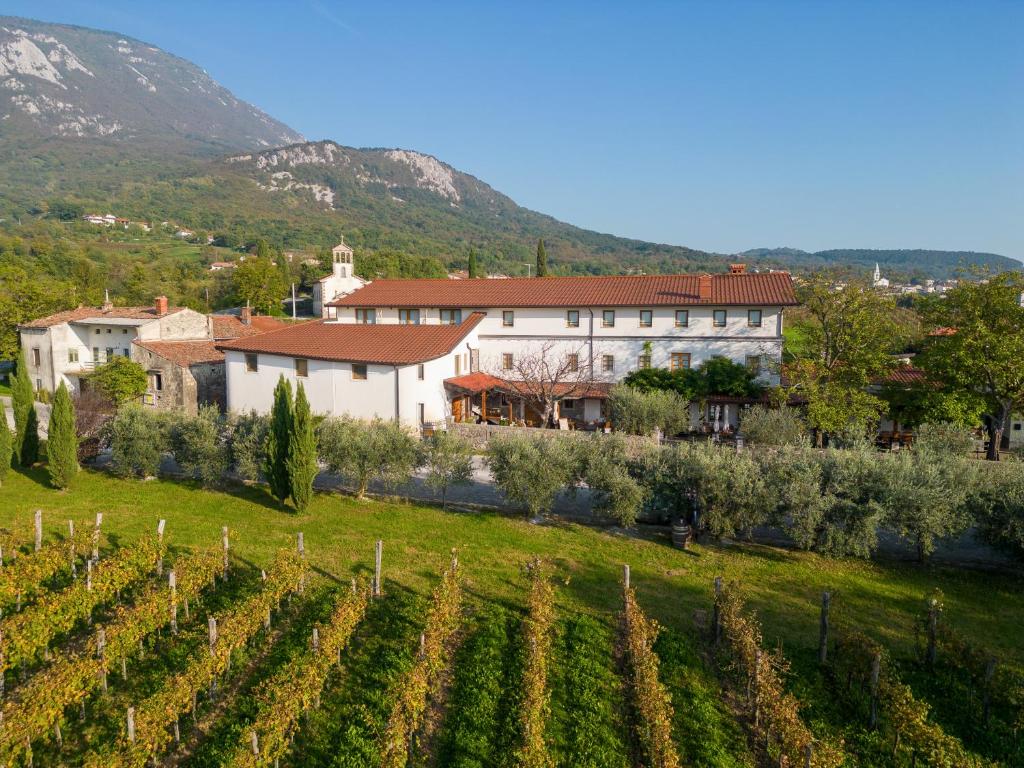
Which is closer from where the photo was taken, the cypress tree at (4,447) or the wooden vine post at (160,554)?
the wooden vine post at (160,554)

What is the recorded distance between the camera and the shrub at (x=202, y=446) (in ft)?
77.6

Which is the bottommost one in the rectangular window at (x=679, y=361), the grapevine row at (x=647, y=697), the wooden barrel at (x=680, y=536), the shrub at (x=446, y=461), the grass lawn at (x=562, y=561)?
the grass lawn at (x=562, y=561)

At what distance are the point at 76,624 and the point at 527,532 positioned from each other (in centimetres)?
1202

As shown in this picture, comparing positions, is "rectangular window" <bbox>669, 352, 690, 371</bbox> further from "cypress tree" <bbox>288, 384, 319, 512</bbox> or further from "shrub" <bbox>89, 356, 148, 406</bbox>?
"shrub" <bbox>89, 356, 148, 406</bbox>

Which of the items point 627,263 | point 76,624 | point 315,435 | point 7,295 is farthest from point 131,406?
point 627,263

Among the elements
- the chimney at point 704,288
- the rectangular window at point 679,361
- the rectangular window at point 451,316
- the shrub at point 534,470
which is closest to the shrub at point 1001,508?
the shrub at point 534,470

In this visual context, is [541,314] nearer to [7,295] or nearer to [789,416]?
[789,416]

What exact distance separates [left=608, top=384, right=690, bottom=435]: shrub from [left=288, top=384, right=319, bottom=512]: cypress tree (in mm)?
16303

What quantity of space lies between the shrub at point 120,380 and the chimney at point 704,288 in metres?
35.3

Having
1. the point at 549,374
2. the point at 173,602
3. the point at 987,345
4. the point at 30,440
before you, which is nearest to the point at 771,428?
the point at 987,345

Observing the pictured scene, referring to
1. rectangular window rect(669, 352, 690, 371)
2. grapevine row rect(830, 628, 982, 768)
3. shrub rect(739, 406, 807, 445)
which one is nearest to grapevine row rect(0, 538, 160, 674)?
grapevine row rect(830, 628, 982, 768)

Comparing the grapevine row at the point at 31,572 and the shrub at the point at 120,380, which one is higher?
the shrub at the point at 120,380

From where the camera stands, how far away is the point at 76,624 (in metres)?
13.5

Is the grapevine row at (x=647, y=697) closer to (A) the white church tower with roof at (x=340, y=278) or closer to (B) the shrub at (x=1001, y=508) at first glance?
(B) the shrub at (x=1001, y=508)
